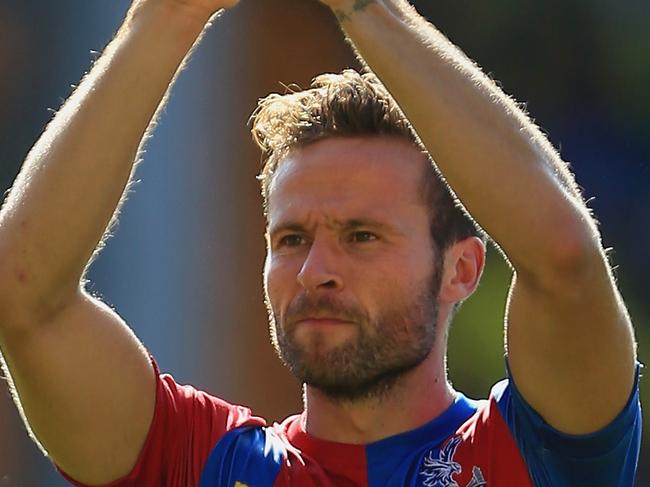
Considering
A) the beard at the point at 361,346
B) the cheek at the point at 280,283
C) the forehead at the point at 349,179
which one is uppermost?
the forehead at the point at 349,179

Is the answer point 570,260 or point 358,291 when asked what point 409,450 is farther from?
point 570,260

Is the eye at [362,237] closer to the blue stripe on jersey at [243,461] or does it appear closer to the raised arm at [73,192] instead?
the blue stripe on jersey at [243,461]

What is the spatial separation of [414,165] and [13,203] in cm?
95

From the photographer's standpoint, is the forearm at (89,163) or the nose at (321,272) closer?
the forearm at (89,163)

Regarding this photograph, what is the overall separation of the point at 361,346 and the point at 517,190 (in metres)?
0.58

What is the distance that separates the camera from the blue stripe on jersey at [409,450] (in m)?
2.86

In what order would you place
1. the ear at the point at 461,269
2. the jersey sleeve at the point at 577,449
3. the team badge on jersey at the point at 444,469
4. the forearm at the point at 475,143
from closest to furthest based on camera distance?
the forearm at the point at 475,143 → the jersey sleeve at the point at 577,449 → the team badge on jersey at the point at 444,469 → the ear at the point at 461,269

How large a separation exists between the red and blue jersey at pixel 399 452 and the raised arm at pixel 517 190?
0.49 feet

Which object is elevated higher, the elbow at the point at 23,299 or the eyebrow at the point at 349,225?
the eyebrow at the point at 349,225

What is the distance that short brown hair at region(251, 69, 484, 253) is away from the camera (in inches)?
121

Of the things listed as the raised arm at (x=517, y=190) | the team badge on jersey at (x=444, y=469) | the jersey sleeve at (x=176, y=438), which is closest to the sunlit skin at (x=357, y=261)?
the team badge on jersey at (x=444, y=469)

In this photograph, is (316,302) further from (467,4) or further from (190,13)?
(467,4)

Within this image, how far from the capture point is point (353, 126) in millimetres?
3148

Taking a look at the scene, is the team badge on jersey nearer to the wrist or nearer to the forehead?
the forehead
